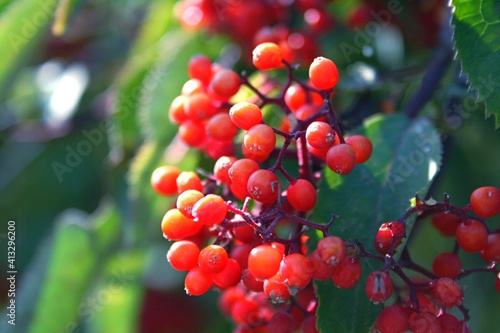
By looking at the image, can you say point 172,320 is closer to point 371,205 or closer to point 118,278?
point 118,278

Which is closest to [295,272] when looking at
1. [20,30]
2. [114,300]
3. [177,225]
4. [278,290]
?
[278,290]

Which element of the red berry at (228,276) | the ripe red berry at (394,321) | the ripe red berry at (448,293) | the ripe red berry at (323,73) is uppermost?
the ripe red berry at (323,73)

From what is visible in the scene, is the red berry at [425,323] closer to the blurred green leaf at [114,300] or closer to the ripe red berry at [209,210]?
the ripe red berry at [209,210]

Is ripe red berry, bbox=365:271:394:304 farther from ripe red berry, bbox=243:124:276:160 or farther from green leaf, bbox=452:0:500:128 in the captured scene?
green leaf, bbox=452:0:500:128

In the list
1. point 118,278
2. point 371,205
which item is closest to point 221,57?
point 118,278

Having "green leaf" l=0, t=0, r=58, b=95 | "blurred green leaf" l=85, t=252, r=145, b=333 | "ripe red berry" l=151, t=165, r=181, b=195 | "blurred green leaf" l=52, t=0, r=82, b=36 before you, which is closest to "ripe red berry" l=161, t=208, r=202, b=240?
"ripe red berry" l=151, t=165, r=181, b=195

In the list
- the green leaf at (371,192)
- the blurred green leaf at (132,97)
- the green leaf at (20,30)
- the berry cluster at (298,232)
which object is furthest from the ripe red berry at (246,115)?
the green leaf at (20,30)
